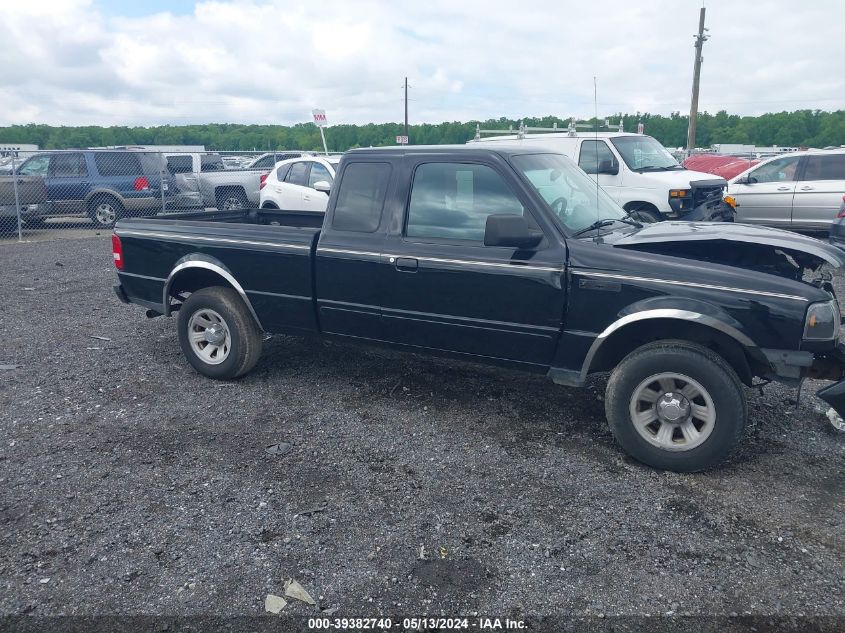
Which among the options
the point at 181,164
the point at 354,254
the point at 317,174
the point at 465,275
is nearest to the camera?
the point at 465,275

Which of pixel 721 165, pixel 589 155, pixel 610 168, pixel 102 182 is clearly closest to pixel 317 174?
pixel 589 155

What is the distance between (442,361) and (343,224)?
1.74m

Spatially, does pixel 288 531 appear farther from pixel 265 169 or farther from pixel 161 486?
pixel 265 169

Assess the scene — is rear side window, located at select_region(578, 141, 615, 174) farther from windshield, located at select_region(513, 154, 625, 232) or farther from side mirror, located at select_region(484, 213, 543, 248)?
side mirror, located at select_region(484, 213, 543, 248)

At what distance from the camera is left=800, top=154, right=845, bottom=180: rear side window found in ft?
40.8

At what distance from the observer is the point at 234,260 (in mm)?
5422

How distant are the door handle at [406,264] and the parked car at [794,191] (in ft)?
30.4

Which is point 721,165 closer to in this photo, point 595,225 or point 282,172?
point 282,172

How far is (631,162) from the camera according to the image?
11.6 metres

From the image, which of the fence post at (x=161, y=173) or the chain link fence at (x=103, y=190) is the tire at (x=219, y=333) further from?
the fence post at (x=161, y=173)

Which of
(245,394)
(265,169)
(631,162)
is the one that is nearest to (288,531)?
(245,394)

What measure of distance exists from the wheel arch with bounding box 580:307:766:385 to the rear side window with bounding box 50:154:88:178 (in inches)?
598

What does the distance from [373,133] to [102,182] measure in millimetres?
59008

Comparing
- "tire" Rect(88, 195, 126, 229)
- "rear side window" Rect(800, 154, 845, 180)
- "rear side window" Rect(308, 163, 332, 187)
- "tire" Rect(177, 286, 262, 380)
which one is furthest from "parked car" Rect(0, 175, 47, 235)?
"rear side window" Rect(800, 154, 845, 180)
